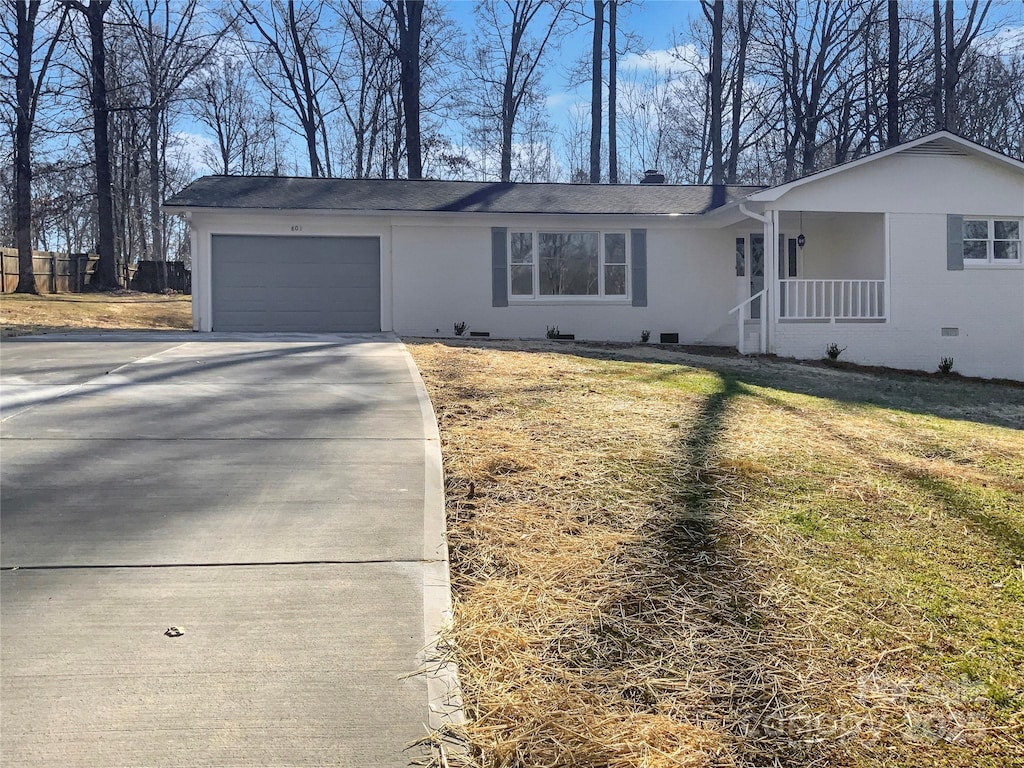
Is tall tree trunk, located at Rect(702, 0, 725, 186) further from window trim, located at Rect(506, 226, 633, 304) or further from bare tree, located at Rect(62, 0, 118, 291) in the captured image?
bare tree, located at Rect(62, 0, 118, 291)

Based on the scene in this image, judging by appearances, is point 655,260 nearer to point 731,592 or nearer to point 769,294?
point 769,294

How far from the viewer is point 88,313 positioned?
1881 cm

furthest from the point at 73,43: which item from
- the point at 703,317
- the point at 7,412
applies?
the point at 7,412

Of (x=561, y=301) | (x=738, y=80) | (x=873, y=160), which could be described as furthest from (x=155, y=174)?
(x=873, y=160)

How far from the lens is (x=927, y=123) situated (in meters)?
28.1

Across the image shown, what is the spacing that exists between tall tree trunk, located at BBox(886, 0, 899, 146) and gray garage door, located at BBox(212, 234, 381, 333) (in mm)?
18400

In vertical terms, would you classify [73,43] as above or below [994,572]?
above

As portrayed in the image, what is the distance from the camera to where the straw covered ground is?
2.55 m

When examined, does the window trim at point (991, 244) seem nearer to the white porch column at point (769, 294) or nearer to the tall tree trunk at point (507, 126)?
the white porch column at point (769, 294)

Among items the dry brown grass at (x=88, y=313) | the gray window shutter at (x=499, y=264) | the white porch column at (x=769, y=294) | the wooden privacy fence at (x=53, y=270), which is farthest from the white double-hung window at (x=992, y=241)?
the wooden privacy fence at (x=53, y=270)

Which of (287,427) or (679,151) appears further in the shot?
(679,151)

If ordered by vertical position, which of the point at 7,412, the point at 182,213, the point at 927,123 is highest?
the point at 927,123

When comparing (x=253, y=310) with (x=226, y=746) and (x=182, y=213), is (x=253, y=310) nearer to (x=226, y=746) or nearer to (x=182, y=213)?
(x=182, y=213)

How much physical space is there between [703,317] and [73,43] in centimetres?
2127
